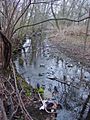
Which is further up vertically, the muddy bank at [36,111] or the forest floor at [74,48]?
the forest floor at [74,48]

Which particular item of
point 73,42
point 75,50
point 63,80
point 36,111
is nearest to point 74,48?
point 75,50

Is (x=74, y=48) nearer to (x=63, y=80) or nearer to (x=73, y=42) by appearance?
(x=73, y=42)

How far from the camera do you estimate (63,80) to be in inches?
392

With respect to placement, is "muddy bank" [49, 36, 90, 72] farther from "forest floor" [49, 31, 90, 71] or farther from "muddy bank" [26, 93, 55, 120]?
"muddy bank" [26, 93, 55, 120]

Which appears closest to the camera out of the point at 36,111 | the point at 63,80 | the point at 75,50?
the point at 36,111

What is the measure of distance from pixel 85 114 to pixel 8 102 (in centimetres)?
214

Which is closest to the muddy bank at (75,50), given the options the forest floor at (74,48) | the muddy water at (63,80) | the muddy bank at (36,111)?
the forest floor at (74,48)

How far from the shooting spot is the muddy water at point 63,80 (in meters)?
7.23

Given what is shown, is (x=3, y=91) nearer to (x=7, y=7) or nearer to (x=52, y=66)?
(x=7, y=7)

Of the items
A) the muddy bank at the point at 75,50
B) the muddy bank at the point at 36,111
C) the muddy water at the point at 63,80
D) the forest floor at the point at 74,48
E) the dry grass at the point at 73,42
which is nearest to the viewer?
the muddy bank at the point at 36,111

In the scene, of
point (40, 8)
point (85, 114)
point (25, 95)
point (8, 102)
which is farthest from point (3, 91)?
point (40, 8)

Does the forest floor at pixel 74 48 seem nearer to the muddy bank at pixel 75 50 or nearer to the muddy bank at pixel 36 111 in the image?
the muddy bank at pixel 75 50

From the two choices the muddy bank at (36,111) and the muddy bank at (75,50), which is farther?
the muddy bank at (75,50)

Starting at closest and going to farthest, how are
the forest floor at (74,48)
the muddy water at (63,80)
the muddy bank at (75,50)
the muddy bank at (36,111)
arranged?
the muddy bank at (36,111) → the muddy water at (63,80) → the muddy bank at (75,50) → the forest floor at (74,48)
